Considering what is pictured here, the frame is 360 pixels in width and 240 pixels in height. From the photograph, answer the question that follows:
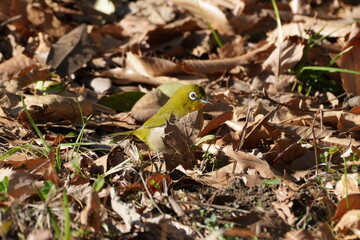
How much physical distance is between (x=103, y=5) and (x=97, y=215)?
6.07 metres

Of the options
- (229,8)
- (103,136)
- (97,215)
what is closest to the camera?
(97,215)

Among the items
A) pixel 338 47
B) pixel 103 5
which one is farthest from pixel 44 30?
pixel 338 47

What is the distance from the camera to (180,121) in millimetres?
4980

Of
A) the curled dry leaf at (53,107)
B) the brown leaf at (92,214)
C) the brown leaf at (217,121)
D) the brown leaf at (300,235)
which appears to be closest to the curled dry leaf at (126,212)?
the brown leaf at (92,214)

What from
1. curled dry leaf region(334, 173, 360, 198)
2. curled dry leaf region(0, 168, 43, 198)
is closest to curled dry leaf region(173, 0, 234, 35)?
curled dry leaf region(334, 173, 360, 198)

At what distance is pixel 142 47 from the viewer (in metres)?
8.30

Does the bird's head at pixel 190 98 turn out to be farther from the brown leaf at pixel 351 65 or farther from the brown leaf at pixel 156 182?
the brown leaf at pixel 156 182

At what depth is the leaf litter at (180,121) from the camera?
3873 mm

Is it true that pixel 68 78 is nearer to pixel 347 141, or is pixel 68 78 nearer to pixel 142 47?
pixel 142 47

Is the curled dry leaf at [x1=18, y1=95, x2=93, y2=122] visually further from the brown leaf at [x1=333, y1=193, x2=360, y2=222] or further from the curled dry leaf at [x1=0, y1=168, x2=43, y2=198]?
the brown leaf at [x1=333, y1=193, x2=360, y2=222]

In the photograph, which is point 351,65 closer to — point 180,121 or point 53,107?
point 180,121

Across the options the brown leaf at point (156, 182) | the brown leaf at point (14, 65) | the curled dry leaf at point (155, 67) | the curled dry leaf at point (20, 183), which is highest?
the curled dry leaf at point (20, 183)

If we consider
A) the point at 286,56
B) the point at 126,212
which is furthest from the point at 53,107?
the point at 286,56

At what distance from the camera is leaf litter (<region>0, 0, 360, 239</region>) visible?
3.87 m
